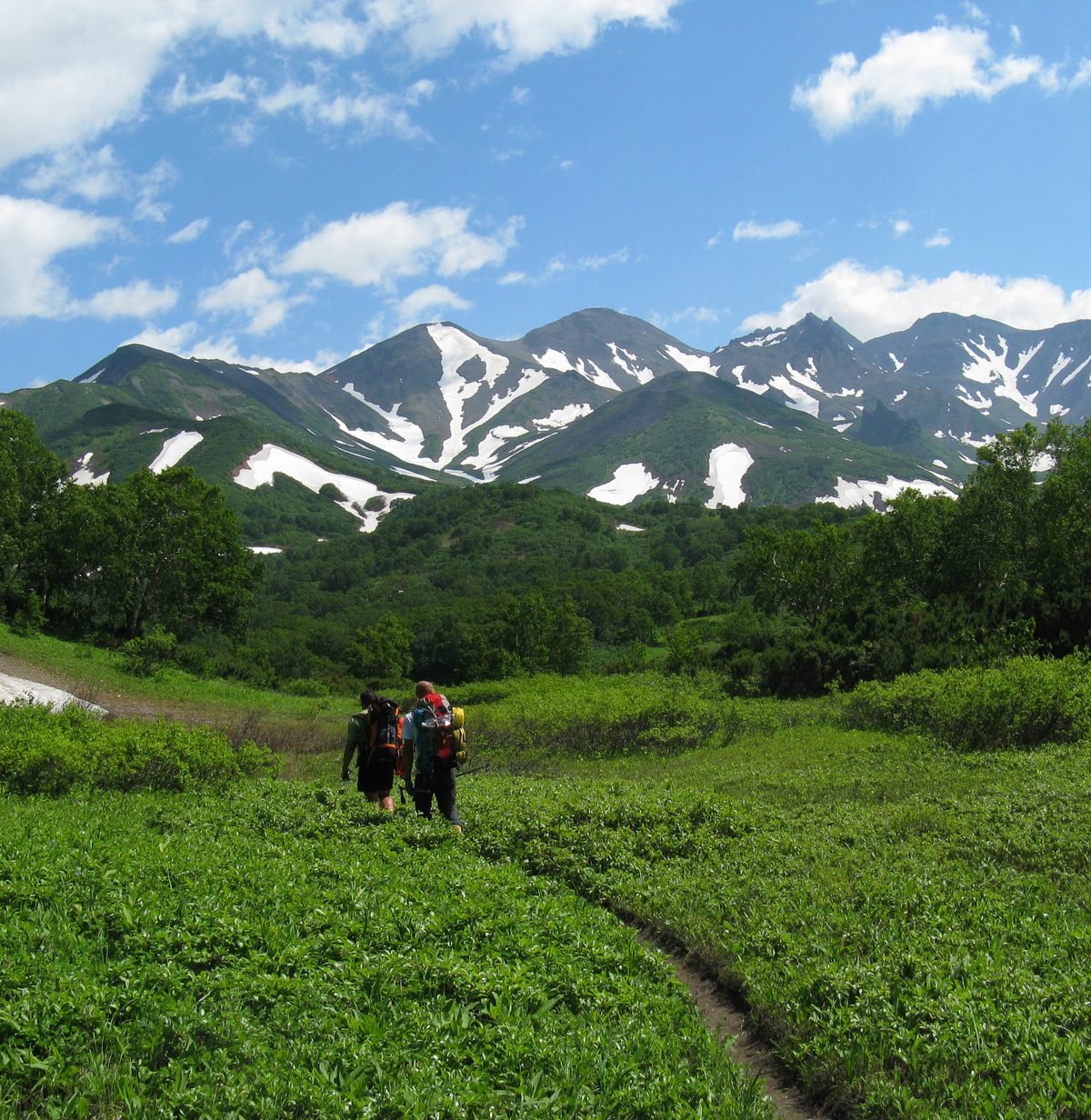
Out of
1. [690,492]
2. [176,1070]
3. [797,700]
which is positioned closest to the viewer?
[176,1070]

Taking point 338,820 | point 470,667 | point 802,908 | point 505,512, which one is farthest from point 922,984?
point 505,512

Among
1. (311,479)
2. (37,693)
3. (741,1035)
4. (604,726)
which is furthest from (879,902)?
(311,479)

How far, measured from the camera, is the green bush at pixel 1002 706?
51.6 feet

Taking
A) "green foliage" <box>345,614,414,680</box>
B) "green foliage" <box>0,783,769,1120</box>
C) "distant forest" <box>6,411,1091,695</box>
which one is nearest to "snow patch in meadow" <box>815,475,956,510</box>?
"distant forest" <box>6,411,1091,695</box>

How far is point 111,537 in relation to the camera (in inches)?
1362

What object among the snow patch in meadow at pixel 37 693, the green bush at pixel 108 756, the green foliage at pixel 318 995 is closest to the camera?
the green foliage at pixel 318 995

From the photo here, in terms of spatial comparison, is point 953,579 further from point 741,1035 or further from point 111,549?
point 111,549

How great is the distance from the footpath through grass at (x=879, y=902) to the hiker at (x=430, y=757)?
1.78 ft

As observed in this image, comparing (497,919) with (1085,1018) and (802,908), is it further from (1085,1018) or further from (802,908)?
(1085,1018)

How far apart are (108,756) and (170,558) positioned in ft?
91.1

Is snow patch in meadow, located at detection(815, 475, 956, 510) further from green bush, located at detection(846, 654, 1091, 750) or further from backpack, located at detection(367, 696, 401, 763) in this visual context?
backpack, located at detection(367, 696, 401, 763)

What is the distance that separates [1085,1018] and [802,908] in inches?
89.0

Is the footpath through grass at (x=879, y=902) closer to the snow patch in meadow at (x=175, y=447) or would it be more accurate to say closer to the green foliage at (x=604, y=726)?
the green foliage at (x=604, y=726)

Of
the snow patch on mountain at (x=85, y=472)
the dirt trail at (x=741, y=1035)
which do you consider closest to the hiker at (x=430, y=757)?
the dirt trail at (x=741, y=1035)
